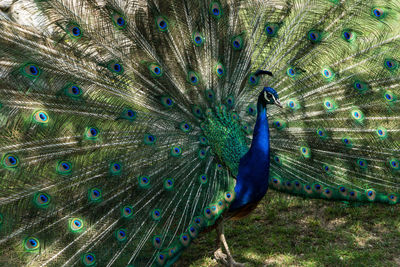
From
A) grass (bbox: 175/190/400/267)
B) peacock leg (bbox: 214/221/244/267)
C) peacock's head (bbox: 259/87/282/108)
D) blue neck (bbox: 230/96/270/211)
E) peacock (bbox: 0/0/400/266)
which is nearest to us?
peacock (bbox: 0/0/400/266)

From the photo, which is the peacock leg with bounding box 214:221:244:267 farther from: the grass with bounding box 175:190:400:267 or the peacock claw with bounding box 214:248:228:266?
the grass with bounding box 175:190:400:267

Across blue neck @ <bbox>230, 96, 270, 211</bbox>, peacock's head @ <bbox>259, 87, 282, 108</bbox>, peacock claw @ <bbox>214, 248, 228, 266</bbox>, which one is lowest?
peacock claw @ <bbox>214, 248, 228, 266</bbox>

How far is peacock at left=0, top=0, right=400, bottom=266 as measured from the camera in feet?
8.14

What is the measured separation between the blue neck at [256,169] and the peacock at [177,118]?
0.01 meters

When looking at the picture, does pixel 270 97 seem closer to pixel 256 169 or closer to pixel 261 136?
pixel 261 136

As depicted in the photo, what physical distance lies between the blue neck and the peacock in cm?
1

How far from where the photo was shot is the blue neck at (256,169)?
9.71 feet

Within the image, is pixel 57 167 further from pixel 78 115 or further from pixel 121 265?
pixel 121 265

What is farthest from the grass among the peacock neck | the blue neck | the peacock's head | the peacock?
the peacock's head

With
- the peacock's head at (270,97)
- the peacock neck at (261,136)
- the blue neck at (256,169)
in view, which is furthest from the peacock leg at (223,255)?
the peacock's head at (270,97)

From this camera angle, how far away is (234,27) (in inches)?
124

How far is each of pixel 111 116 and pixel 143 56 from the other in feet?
1.71

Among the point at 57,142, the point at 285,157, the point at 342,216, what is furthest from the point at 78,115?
the point at 342,216

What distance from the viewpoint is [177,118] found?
10.0 ft
